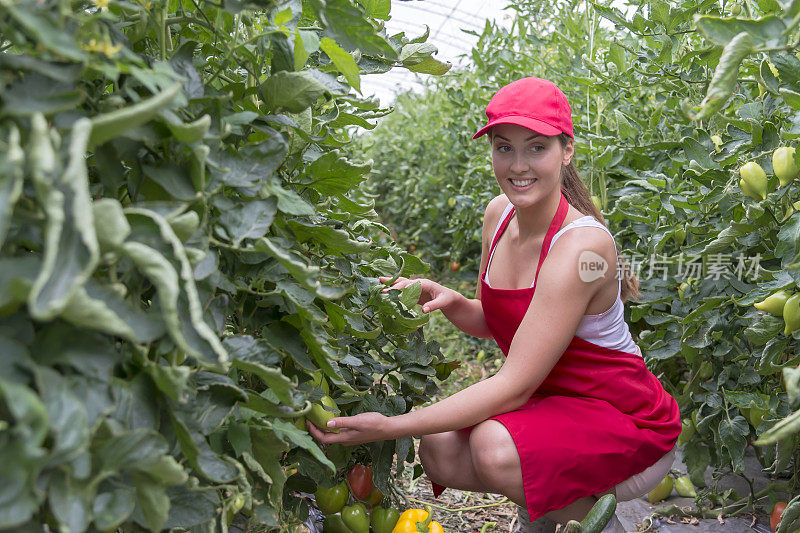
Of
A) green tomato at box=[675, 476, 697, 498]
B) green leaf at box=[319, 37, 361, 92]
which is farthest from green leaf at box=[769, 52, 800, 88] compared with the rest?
green tomato at box=[675, 476, 697, 498]

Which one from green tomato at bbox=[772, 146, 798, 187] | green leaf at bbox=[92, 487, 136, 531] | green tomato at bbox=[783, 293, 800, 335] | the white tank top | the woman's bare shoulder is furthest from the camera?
the woman's bare shoulder

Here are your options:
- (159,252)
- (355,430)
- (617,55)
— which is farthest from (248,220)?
(617,55)

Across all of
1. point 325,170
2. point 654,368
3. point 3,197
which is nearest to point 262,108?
point 325,170

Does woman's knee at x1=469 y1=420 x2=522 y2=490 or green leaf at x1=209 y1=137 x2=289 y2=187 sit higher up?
green leaf at x1=209 y1=137 x2=289 y2=187

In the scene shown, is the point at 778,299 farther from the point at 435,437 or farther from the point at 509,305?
the point at 435,437

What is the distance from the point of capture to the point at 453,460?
161 cm

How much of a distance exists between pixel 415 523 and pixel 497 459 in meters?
0.21

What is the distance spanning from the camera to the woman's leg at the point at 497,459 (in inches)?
57.2

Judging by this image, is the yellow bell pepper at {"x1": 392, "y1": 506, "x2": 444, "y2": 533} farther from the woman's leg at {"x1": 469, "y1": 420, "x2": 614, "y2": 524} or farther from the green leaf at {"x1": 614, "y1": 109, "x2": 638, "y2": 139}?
the green leaf at {"x1": 614, "y1": 109, "x2": 638, "y2": 139}

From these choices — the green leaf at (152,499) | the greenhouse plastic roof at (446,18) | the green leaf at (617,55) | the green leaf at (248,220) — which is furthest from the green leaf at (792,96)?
the greenhouse plastic roof at (446,18)

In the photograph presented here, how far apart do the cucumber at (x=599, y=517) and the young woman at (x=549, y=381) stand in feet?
0.66

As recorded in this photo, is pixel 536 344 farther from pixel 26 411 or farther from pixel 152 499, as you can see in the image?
pixel 26 411

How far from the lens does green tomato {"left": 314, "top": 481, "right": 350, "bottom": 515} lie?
1375 mm

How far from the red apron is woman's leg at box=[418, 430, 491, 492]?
0.13 ft
